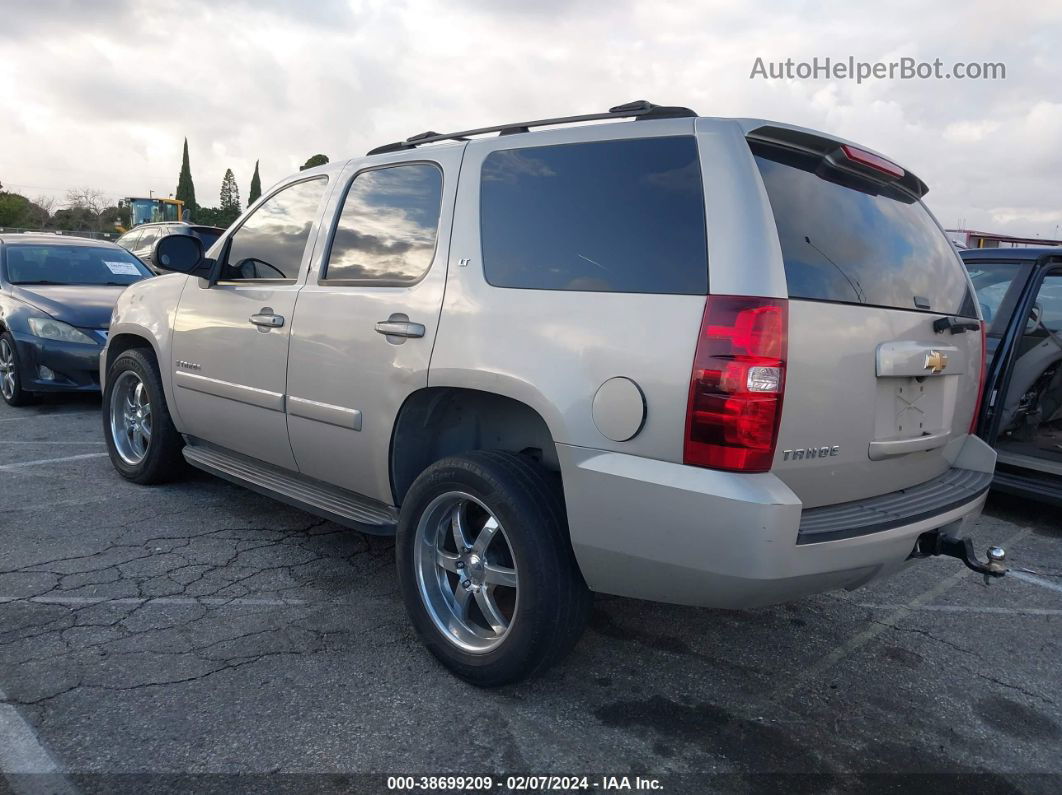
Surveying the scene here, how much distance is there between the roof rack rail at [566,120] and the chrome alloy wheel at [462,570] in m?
1.43

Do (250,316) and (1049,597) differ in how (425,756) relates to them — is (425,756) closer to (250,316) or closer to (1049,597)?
(250,316)

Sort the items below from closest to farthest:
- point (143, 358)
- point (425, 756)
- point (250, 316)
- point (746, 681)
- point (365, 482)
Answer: point (425, 756) → point (746, 681) → point (365, 482) → point (250, 316) → point (143, 358)

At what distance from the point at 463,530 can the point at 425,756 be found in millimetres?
837

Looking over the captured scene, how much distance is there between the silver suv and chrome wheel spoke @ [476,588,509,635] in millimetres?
15

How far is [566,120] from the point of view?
10.2 feet

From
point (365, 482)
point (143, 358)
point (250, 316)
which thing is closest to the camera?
point (365, 482)

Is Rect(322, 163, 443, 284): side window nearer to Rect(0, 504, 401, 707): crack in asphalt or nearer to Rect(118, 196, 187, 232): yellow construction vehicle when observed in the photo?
Rect(0, 504, 401, 707): crack in asphalt

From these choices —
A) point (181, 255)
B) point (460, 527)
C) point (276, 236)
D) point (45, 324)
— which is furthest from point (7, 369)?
point (460, 527)

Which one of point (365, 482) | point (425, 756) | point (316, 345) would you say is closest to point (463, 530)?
point (365, 482)

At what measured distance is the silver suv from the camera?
2.41 metres

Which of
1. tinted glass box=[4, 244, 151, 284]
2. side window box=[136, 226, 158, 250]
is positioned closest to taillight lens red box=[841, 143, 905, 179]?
tinted glass box=[4, 244, 151, 284]

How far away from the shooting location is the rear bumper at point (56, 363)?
24.0 ft

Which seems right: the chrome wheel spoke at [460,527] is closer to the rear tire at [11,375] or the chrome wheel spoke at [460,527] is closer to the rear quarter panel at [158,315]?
the rear quarter panel at [158,315]

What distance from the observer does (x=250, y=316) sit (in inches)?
158
